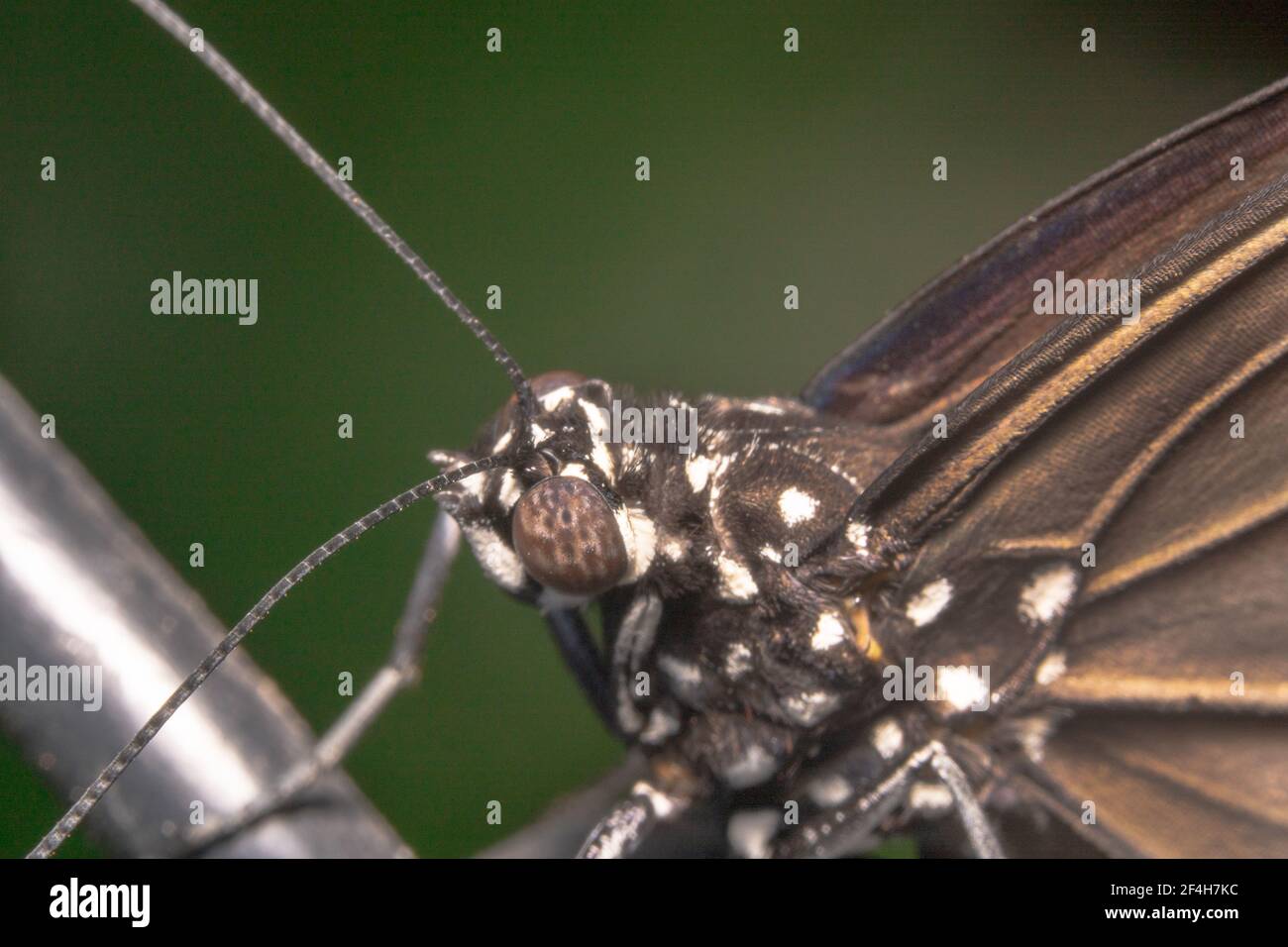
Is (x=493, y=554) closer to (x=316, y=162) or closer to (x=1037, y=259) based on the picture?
(x=316, y=162)

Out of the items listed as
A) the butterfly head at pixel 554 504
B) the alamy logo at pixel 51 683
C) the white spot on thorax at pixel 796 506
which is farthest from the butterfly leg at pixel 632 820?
the alamy logo at pixel 51 683

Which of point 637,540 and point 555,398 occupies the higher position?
point 555,398

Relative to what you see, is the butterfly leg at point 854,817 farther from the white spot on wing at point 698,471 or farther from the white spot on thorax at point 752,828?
the white spot on wing at point 698,471

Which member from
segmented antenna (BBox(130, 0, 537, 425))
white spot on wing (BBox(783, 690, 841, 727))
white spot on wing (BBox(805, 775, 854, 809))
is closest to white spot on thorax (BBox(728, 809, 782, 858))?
white spot on wing (BBox(805, 775, 854, 809))

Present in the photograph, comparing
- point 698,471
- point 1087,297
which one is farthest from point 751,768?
point 1087,297

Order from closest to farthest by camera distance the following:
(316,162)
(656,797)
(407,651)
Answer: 1. (316,162)
2. (656,797)
3. (407,651)
